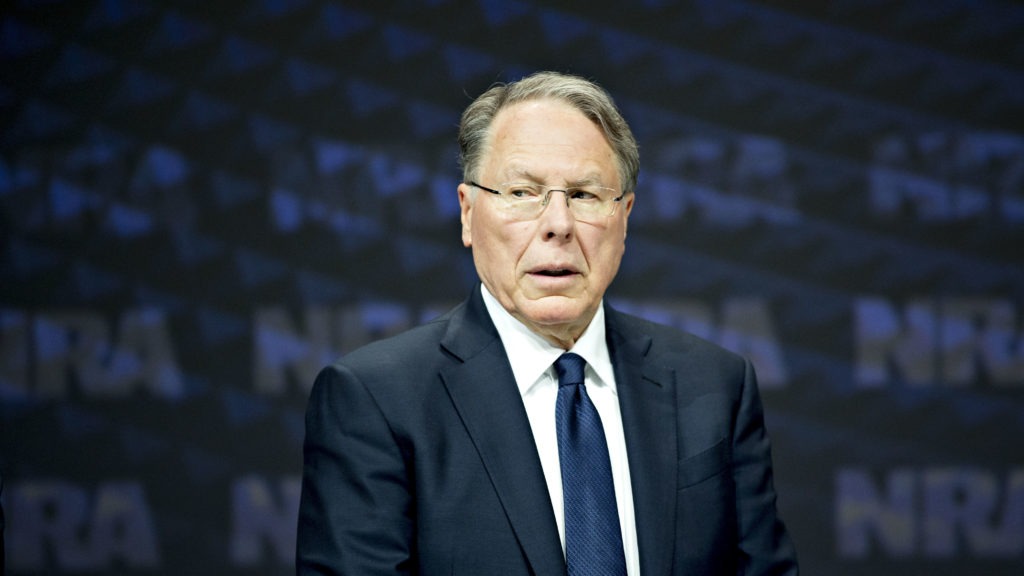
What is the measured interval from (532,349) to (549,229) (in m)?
0.20

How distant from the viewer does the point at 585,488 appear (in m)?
1.53

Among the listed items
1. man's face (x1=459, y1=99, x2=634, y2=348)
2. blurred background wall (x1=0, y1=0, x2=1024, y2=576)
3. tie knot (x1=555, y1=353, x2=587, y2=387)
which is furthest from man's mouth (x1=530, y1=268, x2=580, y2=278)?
blurred background wall (x1=0, y1=0, x2=1024, y2=576)

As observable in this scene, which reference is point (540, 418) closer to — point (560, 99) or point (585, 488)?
point (585, 488)

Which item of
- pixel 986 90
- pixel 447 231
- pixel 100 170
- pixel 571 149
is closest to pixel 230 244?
pixel 100 170

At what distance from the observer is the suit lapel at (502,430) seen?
147 centimetres

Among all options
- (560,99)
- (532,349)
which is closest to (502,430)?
(532,349)

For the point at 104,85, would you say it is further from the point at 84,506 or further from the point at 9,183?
the point at 84,506

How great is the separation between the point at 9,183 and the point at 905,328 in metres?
2.83

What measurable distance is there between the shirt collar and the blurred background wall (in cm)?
157

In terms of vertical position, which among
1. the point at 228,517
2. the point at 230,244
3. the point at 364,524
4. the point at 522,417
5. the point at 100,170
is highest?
the point at 100,170

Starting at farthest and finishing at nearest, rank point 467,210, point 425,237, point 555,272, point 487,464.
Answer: point 425,237 → point 467,210 → point 555,272 → point 487,464

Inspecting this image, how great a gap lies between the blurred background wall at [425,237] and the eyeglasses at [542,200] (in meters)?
1.63

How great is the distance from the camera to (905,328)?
10.8 ft

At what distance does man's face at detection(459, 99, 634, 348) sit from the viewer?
160 centimetres
